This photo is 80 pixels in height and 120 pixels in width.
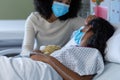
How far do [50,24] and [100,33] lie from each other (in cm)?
71

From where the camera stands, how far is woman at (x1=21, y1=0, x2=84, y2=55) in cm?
216

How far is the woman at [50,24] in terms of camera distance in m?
2.16

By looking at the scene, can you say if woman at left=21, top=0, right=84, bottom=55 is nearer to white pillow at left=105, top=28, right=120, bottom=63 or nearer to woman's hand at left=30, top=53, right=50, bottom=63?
woman's hand at left=30, top=53, right=50, bottom=63

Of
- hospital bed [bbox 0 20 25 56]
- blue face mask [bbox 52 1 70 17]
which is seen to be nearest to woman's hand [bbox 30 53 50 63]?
blue face mask [bbox 52 1 70 17]

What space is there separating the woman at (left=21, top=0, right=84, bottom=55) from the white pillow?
680mm

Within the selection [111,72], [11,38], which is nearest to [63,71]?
[111,72]

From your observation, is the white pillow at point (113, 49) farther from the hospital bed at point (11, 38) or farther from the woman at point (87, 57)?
the hospital bed at point (11, 38)

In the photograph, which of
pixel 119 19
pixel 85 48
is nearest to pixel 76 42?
pixel 85 48

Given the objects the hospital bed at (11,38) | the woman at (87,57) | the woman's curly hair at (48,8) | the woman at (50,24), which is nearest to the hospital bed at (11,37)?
the hospital bed at (11,38)

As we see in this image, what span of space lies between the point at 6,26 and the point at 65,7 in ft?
3.57

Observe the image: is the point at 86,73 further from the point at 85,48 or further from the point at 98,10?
the point at 98,10

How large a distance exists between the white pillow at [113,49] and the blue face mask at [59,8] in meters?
0.65

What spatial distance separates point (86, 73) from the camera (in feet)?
4.86

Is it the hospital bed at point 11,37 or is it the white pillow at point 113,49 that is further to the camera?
the hospital bed at point 11,37
